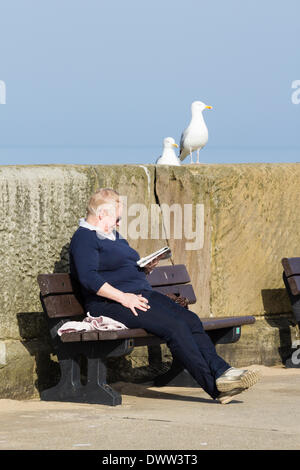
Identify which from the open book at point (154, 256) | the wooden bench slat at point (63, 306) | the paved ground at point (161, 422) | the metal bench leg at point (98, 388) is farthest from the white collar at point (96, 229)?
the paved ground at point (161, 422)

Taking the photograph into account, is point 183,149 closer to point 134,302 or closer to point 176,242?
point 176,242

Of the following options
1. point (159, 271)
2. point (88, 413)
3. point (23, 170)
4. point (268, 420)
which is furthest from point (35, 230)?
point (268, 420)

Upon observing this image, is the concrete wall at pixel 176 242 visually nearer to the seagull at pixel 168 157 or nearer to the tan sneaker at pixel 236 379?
the tan sneaker at pixel 236 379

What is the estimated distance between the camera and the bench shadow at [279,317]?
24.2 ft

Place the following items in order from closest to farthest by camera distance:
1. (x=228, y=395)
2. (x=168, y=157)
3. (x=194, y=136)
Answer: (x=228, y=395)
(x=168, y=157)
(x=194, y=136)

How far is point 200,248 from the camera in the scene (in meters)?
6.86

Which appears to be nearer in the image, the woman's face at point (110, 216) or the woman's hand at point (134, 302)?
the woman's hand at point (134, 302)

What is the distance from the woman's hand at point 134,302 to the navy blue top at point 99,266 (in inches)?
5.8

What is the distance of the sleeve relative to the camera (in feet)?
17.6

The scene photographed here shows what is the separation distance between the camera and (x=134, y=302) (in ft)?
17.6

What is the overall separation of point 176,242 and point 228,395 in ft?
5.50

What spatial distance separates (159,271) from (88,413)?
1464 millimetres

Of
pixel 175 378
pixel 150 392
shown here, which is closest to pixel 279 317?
pixel 175 378
